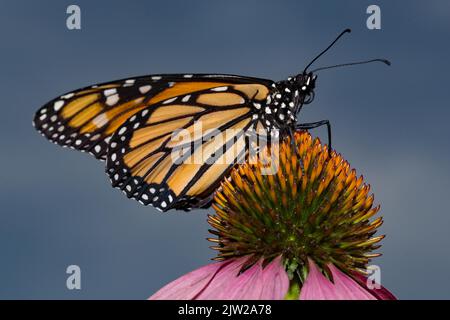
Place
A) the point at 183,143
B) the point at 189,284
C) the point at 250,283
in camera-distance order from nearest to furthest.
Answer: the point at 250,283 → the point at 189,284 → the point at 183,143

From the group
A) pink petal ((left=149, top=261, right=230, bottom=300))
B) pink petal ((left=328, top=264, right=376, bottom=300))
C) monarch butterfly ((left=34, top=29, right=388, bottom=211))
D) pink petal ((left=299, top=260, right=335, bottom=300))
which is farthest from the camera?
monarch butterfly ((left=34, top=29, right=388, bottom=211))

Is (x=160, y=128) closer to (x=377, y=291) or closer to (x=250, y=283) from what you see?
(x=250, y=283)

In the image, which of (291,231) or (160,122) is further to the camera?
(160,122)

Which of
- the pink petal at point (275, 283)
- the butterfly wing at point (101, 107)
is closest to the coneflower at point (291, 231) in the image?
the pink petal at point (275, 283)

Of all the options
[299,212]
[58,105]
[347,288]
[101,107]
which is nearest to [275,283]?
[347,288]

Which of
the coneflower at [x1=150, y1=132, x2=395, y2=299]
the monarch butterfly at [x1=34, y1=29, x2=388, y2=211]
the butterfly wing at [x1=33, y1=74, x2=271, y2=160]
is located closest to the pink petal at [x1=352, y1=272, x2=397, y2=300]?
the coneflower at [x1=150, y1=132, x2=395, y2=299]

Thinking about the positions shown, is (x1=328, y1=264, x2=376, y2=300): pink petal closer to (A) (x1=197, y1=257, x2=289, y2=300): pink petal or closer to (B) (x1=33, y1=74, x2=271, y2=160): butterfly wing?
(A) (x1=197, y1=257, x2=289, y2=300): pink petal

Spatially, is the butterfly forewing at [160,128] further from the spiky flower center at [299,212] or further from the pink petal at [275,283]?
the pink petal at [275,283]
